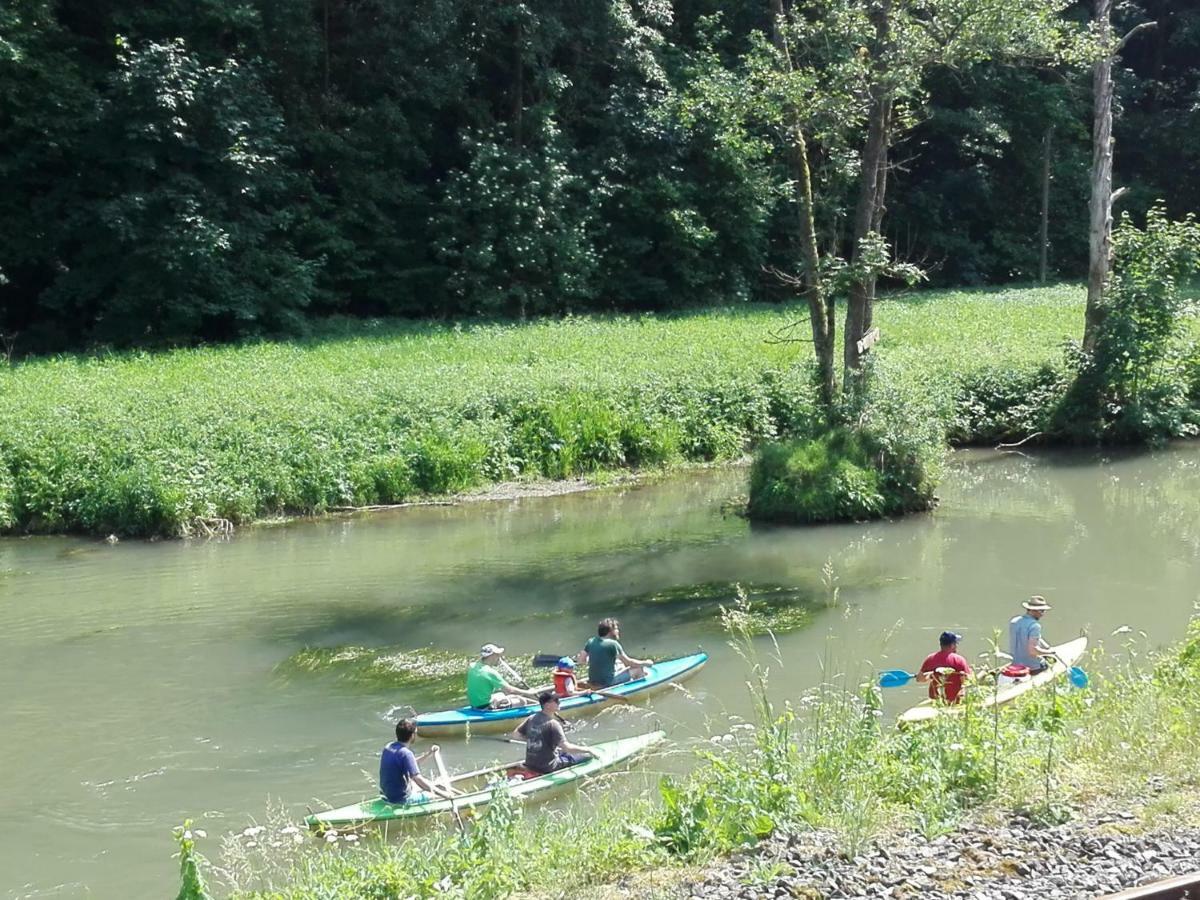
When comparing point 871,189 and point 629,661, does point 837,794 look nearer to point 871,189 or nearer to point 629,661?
point 629,661

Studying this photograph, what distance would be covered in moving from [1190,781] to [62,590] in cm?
1456

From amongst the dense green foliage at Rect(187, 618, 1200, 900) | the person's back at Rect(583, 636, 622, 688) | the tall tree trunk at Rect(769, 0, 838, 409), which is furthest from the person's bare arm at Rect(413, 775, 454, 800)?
the tall tree trunk at Rect(769, 0, 838, 409)

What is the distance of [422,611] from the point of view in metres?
16.5

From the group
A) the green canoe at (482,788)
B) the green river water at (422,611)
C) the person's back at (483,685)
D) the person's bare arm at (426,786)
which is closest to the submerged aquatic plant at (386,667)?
the green river water at (422,611)

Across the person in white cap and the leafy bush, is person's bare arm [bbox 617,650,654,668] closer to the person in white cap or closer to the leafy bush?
the person in white cap

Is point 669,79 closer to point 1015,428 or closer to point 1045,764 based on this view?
point 1015,428

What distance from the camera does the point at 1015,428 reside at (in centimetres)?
2708

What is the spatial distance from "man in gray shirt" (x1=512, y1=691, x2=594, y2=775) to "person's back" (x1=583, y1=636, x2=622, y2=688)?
2.18 metres

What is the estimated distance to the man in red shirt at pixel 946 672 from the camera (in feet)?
34.3

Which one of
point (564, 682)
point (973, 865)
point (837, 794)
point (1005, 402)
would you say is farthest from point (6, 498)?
point (1005, 402)

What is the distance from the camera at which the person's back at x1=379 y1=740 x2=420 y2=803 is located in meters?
10.2

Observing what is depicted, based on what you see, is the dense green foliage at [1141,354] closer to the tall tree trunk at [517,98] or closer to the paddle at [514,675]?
the paddle at [514,675]

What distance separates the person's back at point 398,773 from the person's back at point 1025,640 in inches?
247

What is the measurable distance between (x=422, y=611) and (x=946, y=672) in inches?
317
